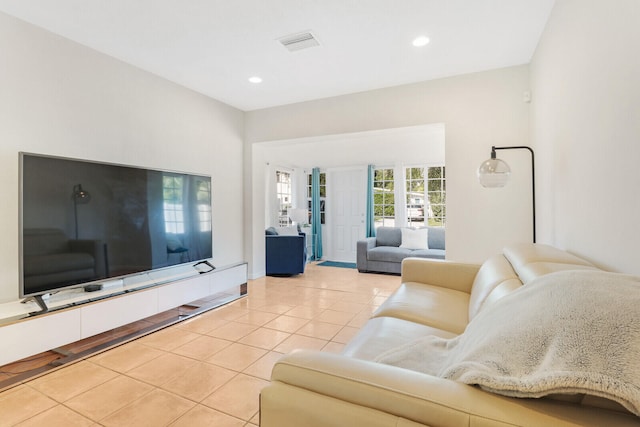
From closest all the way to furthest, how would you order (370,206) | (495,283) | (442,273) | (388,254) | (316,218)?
(495,283), (442,273), (388,254), (370,206), (316,218)

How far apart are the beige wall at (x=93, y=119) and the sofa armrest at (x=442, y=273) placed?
2732 mm

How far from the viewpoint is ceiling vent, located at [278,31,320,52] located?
2.68m

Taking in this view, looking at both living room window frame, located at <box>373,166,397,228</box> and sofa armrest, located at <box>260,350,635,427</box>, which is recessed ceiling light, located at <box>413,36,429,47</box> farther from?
living room window frame, located at <box>373,166,397,228</box>

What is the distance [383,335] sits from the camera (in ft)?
5.18

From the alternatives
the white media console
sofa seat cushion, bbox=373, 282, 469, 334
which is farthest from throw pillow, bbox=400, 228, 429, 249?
the white media console

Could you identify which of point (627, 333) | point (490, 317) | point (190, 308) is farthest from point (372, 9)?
point (190, 308)

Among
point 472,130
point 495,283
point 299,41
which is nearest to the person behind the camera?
point 495,283

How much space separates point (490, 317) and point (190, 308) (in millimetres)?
3299

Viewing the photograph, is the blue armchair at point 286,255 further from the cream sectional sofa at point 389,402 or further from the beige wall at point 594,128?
the cream sectional sofa at point 389,402

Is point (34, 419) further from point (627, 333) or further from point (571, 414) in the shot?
point (627, 333)

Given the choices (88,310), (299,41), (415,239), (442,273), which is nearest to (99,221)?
(88,310)

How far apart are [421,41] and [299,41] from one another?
1093 millimetres

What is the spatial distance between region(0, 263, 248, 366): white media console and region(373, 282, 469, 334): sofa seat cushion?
2.01 m

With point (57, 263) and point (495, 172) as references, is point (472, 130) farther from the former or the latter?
point (57, 263)
